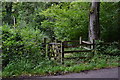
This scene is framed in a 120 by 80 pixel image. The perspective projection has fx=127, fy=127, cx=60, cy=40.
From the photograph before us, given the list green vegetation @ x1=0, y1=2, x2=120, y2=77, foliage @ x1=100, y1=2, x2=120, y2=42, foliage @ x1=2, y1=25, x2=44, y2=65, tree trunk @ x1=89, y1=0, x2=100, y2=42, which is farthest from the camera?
foliage @ x1=100, y1=2, x2=120, y2=42

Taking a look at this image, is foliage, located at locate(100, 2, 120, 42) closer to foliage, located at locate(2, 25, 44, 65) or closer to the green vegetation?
the green vegetation

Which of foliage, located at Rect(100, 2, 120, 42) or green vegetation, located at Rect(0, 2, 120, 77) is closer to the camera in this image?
green vegetation, located at Rect(0, 2, 120, 77)

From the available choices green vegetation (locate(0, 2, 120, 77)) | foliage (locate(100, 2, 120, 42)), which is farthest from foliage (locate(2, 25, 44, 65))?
foliage (locate(100, 2, 120, 42))

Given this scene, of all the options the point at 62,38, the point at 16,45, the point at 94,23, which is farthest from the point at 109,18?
the point at 16,45

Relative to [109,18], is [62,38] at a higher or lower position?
lower

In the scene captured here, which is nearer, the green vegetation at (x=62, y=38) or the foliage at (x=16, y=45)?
the green vegetation at (x=62, y=38)

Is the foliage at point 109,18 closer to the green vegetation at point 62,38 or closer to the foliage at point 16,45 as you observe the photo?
the green vegetation at point 62,38

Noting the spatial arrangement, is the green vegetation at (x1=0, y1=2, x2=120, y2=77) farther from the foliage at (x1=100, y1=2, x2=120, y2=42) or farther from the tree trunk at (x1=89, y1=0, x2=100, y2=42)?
the tree trunk at (x1=89, y1=0, x2=100, y2=42)

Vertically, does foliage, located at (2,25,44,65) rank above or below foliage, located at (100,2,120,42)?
below

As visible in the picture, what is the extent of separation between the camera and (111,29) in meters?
13.4

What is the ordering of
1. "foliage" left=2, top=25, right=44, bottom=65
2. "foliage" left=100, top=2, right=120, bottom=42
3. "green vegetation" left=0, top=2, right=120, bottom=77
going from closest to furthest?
"green vegetation" left=0, top=2, right=120, bottom=77, "foliage" left=2, top=25, right=44, bottom=65, "foliage" left=100, top=2, right=120, bottom=42

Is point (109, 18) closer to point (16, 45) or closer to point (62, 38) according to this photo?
point (62, 38)

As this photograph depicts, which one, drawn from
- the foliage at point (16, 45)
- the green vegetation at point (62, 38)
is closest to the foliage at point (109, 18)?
the green vegetation at point (62, 38)

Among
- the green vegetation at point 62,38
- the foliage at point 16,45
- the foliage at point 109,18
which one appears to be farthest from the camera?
the foliage at point 109,18
